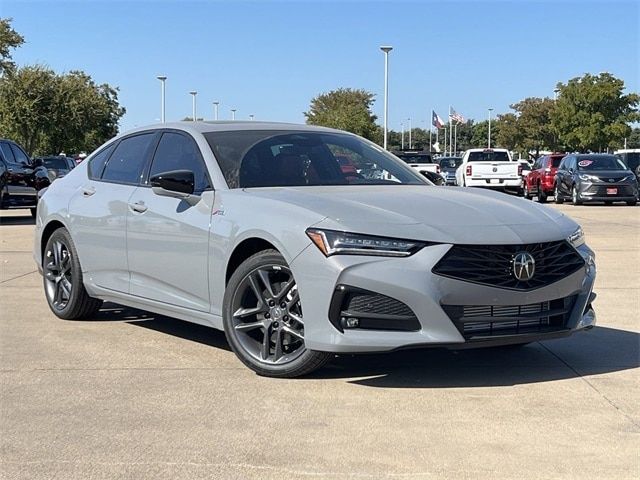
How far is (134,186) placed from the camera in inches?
252

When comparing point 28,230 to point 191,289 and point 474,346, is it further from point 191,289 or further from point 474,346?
point 474,346

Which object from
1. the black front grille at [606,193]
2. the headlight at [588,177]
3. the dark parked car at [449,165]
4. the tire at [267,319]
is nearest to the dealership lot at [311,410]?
the tire at [267,319]

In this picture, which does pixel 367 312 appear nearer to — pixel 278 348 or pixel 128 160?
pixel 278 348

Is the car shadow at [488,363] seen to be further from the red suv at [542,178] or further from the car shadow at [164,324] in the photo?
the red suv at [542,178]

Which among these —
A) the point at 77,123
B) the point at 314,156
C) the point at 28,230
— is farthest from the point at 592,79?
the point at 314,156

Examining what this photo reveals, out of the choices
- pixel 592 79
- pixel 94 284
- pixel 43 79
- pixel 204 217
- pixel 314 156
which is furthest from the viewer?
pixel 592 79

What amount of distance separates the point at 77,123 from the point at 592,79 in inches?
1408

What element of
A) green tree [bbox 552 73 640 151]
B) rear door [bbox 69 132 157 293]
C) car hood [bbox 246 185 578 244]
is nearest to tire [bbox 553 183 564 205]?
rear door [bbox 69 132 157 293]

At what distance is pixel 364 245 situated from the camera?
15.4ft

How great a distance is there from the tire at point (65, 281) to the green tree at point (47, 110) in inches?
1682

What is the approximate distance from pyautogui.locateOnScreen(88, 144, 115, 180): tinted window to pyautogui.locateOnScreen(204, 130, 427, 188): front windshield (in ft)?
4.49

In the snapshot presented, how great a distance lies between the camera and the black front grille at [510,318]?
15.5ft

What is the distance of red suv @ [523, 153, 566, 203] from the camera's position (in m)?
30.0

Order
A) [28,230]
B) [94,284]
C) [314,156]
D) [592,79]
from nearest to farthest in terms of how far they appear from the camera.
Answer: [314,156], [94,284], [28,230], [592,79]
